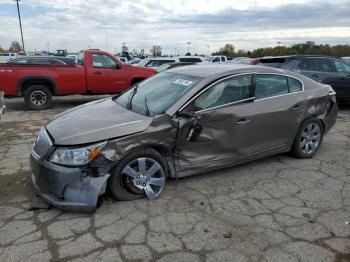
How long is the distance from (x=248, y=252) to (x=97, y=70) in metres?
8.87

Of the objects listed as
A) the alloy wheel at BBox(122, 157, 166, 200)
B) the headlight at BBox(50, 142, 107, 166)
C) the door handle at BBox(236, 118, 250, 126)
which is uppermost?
the door handle at BBox(236, 118, 250, 126)

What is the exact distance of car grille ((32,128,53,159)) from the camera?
383 cm

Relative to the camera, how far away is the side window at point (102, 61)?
10992 millimetres

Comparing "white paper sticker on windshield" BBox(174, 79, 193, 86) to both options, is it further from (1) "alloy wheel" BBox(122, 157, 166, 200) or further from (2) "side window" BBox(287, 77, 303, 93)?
(2) "side window" BBox(287, 77, 303, 93)

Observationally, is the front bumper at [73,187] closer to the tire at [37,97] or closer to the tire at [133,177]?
the tire at [133,177]

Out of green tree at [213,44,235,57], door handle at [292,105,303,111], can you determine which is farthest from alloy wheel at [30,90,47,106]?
green tree at [213,44,235,57]

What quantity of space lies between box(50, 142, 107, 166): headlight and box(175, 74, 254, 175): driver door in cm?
99

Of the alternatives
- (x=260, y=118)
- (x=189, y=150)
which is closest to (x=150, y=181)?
(x=189, y=150)

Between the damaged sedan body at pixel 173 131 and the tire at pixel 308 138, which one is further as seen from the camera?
the tire at pixel 308 138

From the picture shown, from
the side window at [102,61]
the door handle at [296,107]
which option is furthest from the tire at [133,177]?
the side window at [102,61]

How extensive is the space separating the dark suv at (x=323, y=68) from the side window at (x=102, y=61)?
15.6ft

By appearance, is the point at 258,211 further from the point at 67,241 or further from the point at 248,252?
the point at 67,241

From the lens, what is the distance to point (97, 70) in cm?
1094

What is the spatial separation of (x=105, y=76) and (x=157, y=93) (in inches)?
265
